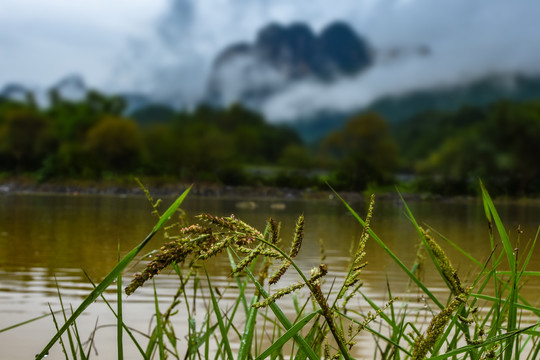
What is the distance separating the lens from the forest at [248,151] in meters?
31.5

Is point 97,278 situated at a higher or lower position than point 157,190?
lower

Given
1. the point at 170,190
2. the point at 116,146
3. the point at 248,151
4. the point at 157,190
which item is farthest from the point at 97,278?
the point at 248,151

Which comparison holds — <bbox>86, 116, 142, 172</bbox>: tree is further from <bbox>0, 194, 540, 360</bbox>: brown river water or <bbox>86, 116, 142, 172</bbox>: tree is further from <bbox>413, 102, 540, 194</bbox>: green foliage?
<bbox>0, 194, 540, 360</bbox>: brown river water

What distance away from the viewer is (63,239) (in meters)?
11.1

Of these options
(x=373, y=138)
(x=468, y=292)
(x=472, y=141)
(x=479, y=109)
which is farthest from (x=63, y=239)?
(x=479, y=109)

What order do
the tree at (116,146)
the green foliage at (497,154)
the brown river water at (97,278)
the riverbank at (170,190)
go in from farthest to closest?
the green foliage at (497,154) → the tree at (116,146) → the riverbank at (170,190) → the brown river water at (97,278)

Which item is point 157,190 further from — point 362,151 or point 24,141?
point 362,151

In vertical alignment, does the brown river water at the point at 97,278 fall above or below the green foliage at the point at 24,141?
below

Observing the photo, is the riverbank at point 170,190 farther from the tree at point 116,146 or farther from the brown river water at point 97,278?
the brown river water at point 97,278

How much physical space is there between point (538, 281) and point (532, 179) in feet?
97.5

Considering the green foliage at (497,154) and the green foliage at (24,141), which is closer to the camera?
the green foliage at (497,154)

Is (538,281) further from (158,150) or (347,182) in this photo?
(158,150)

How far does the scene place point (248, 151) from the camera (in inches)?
1511

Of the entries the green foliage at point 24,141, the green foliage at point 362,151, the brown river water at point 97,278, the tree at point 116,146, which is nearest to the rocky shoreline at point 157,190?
the tree at point 116,146
